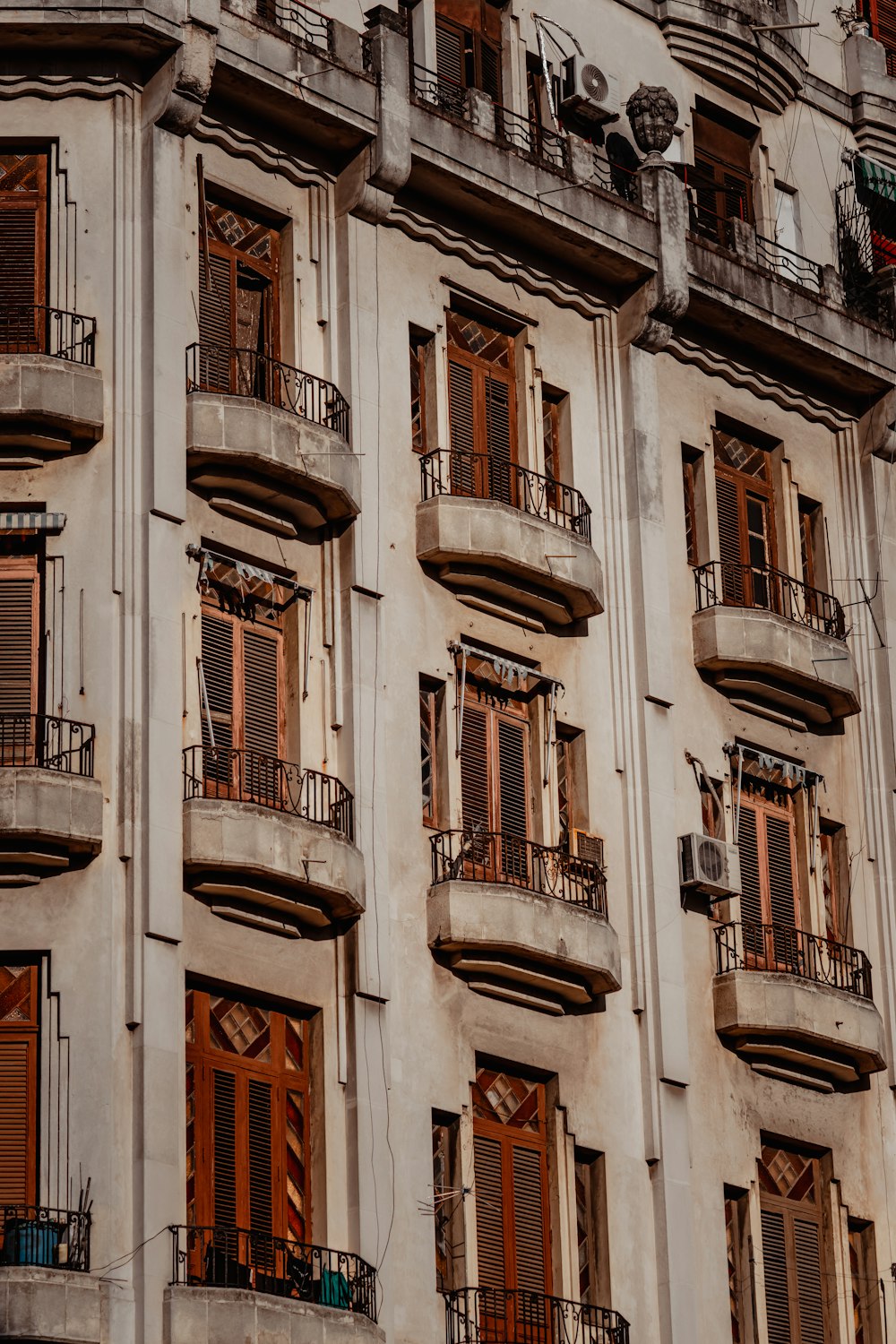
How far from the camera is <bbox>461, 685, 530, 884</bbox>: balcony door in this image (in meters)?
37.9

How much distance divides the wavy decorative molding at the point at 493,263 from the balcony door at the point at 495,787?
5.63 meters

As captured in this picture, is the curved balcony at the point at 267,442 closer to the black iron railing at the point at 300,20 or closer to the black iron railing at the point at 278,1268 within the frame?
the black iron railing at the point at 300,20

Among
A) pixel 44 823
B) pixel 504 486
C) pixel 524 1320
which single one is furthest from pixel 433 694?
pixel 524 1320

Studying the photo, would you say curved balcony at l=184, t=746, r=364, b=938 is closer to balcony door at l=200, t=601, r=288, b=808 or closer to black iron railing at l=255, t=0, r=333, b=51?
balcony door at l=200, t=601, r=288, b=808

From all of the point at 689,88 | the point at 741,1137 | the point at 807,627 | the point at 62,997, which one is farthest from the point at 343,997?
the point at 689,88

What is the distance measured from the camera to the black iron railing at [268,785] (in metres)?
35.3

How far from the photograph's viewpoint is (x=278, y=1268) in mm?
33938

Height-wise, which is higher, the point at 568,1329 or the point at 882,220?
the point at 882,220

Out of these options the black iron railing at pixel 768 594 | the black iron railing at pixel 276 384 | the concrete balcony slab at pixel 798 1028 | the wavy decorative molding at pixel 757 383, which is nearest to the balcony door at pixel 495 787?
the concrete balcony slab at pixel 798 1028

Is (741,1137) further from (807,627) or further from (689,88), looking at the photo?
(689,88)

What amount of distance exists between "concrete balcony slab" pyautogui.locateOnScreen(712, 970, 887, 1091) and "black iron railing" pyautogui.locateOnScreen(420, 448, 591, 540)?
19.4 ft

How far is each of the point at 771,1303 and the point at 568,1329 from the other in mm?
3717

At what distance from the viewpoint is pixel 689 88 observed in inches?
1785

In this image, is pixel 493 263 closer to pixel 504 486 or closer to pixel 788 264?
pixel 504 486
